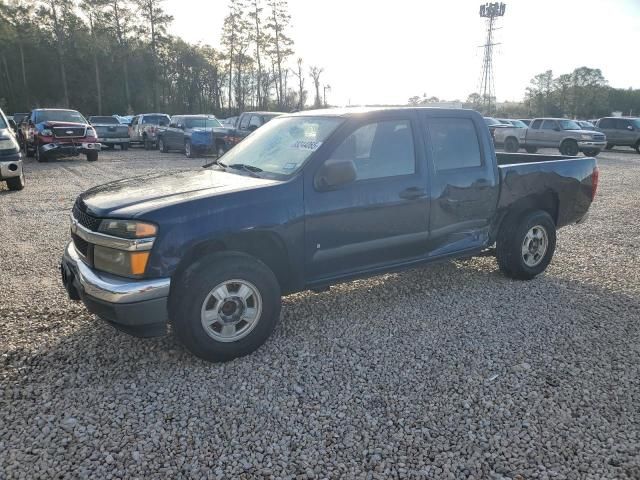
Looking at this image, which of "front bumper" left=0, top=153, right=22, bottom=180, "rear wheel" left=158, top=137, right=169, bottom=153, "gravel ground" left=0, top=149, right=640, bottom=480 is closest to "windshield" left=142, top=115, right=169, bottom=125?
"rear wheel" left=158, top=137, right=169, bottom=153

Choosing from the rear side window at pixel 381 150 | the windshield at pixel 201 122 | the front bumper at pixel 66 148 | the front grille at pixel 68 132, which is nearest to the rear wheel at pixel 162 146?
the windshield at pixel 201 122

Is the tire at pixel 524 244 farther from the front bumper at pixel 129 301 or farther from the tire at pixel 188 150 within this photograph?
the tire at pixel 188 150

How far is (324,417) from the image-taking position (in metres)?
2.90

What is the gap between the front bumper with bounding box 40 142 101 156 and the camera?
52.1ft

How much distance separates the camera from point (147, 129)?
2362 centimetres

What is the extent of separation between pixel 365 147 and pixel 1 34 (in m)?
47.3

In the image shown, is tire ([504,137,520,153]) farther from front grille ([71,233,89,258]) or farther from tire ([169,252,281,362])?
front grille ([71,233,89,258])

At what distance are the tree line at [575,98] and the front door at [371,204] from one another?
187 feet

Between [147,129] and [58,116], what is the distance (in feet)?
24.3

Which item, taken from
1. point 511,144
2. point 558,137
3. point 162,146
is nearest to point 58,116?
point 162,146

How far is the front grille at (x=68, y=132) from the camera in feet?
52.0

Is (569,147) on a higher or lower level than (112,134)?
lower

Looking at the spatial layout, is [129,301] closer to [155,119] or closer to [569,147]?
[155,119]

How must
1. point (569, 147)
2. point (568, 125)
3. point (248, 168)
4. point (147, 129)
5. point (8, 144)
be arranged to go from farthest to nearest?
1. point (147, 129)
2. point (568, 125)
3. point (569, 147)
4. point (8, 144)
5. point (248, 168)
